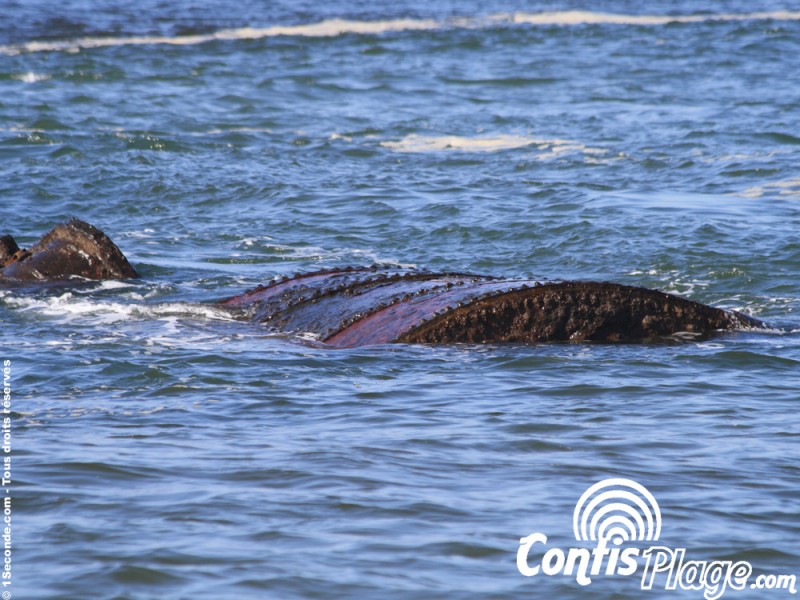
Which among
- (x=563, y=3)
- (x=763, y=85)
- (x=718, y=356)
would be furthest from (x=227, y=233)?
(x=563, y=3)

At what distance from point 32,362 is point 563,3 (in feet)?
106

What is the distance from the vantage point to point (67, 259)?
413 inches

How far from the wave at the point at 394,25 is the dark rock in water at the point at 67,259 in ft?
65.7

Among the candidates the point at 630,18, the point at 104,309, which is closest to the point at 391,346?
the point at 104,309

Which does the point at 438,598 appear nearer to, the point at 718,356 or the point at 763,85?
the point at 718,356

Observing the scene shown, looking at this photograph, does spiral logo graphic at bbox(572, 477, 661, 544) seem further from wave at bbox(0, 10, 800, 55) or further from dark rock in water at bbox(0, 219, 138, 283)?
wave at bbox(0, 10, 800, 55)

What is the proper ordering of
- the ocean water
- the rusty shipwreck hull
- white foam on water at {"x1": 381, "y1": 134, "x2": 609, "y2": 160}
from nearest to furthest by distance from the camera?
the ocean water, the rusty shipwreck hull, white foam on water at {"x1": 381, "y1": 134, "x2": 609, "y2": 160}

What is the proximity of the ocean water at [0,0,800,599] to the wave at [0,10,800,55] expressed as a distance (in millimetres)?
1914

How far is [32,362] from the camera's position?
8.18 m

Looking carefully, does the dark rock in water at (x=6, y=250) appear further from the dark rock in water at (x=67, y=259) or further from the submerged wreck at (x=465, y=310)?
the submerged wreck at (x=465, y=310)

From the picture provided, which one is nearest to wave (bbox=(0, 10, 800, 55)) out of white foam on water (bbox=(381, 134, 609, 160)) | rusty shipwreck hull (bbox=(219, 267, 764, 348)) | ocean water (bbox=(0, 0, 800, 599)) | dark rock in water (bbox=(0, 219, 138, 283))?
ocean water (bbox=(0, 0, 800, 599))

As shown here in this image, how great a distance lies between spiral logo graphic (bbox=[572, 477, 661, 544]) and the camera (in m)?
5.30

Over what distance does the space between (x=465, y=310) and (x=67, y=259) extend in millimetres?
3848

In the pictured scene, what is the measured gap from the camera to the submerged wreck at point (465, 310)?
319 inches
